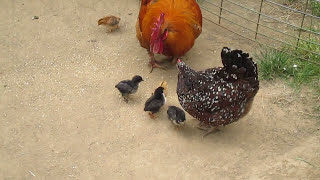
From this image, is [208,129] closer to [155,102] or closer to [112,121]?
[155,102]

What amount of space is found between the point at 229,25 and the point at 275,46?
34.0 inches

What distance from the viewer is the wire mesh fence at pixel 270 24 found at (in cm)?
654

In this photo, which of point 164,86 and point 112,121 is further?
point 164,86

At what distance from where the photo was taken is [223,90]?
499cm

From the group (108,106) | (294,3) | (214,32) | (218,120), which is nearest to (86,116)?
(108,106)

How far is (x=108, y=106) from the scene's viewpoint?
19.0ft

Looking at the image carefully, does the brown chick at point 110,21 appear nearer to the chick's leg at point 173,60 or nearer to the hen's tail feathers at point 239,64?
the chick's leg at point 173,60

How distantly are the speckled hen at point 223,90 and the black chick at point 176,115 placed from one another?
0.16 metres

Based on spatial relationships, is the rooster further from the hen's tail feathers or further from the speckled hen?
the hen's tail feathers

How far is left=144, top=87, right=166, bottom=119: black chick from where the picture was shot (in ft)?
17.9

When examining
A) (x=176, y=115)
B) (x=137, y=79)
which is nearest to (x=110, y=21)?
(x=137, y=79)

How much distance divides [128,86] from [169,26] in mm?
982

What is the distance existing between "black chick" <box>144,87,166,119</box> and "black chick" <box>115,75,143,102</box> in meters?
0.28

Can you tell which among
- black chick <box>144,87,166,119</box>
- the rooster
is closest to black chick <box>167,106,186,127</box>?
black chick <box>144,87,166,119</box>
